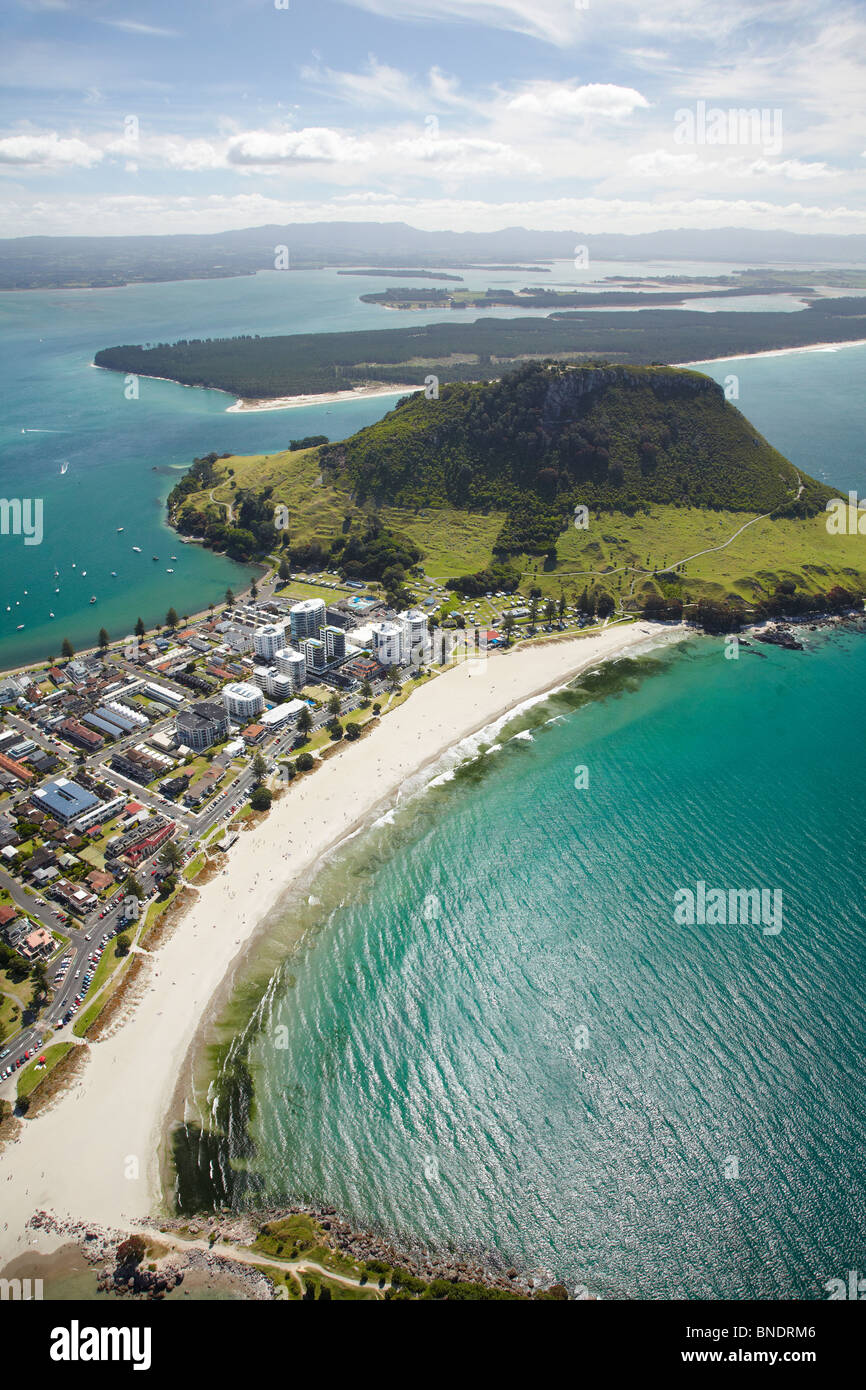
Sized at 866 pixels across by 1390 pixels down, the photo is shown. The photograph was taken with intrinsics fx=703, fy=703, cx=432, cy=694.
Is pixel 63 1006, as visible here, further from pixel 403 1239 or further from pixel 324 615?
pixel 324 615

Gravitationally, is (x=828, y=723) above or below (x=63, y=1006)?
above

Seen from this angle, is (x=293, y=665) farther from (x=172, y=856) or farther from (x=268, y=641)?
(x=172, y=856)

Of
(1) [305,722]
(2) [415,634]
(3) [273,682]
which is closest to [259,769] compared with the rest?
Result: (1) [305,722]

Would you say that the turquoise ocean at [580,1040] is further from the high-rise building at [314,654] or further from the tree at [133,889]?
the high-rise building at [314,654]

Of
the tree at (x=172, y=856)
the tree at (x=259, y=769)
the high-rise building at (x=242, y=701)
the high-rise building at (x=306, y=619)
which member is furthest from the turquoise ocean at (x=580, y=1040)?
the high-rise building at (x=306, y=619)

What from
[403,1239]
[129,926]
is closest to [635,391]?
[129,926]

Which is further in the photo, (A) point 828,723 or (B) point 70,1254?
(A) point 828,723
